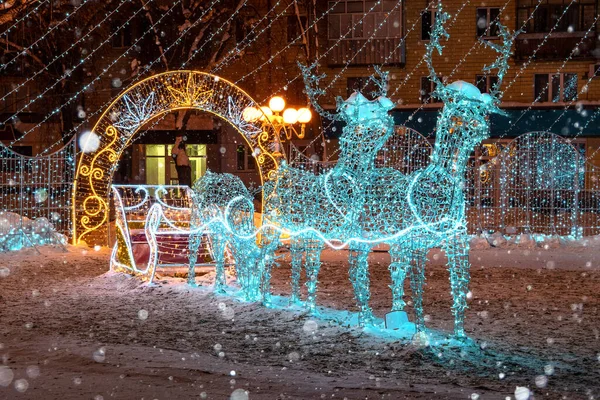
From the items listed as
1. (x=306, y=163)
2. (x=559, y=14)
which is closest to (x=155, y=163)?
(x=559, y=14)

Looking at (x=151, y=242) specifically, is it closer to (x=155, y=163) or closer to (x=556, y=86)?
(x=556, y=86)

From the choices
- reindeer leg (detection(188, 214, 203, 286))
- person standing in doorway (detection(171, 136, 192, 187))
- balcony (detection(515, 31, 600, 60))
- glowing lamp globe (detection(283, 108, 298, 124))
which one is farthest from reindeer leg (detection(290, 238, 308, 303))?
balcony (detection(515, 31, 600, 60))

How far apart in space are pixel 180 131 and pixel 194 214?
15191mm

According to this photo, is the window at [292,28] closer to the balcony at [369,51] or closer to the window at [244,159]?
the balcony at [369,51]

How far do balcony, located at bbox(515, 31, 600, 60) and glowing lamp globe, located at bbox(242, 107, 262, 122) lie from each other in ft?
50.1

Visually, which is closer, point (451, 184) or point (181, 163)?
point (451, 184)

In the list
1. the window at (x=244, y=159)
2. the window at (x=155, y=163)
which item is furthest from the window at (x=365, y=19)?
the window at (x=155, y=163)

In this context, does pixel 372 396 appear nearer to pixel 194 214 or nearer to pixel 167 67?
pixel 194 214

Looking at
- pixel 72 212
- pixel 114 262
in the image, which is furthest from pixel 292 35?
pixel 114 262

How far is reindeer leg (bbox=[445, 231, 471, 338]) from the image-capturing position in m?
7.10

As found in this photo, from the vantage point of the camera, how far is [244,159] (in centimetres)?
3238

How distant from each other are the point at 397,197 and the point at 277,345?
1.74 meters

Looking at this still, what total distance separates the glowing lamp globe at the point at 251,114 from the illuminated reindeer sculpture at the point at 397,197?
6797 mm

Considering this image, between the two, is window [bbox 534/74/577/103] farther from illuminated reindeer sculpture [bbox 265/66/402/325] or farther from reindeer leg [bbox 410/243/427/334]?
reindeer leg [bbox 410/243/427/334]
